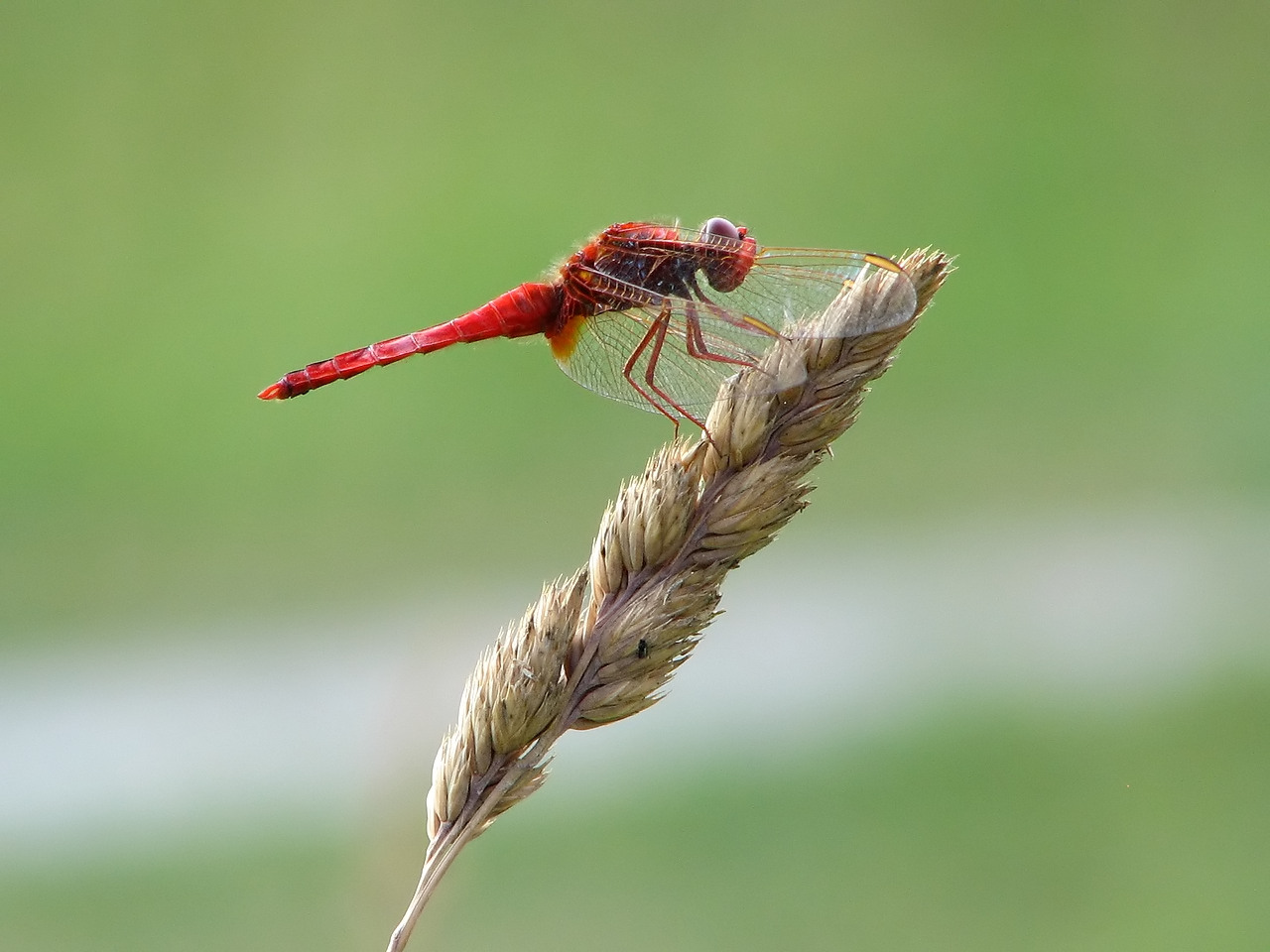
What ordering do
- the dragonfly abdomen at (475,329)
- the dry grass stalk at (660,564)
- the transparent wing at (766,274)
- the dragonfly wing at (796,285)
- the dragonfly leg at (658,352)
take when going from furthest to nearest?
the dragonfly abdomen at (475,329) < the dragonfly leg at (658,352) < the transparent wing at (766,274) < the dragonfly wing at (796,285) < the dry grass stalk at (660,564)

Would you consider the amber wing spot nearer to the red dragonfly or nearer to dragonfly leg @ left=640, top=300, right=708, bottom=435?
the red dragonfly

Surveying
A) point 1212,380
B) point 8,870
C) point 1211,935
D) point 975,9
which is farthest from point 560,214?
point 1211,935

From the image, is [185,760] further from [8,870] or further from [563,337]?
[563,337]

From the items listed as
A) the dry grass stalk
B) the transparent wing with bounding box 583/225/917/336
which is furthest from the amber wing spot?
the dry grass stalk

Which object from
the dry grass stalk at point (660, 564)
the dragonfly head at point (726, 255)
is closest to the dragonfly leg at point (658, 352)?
the dragonfly head at point (726, 255)

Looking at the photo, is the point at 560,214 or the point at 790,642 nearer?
the point at 790,642

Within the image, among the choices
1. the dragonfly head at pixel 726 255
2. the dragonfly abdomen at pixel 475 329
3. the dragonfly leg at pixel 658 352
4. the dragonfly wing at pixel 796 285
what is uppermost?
the dragonfly abdomen at pixel 475 329

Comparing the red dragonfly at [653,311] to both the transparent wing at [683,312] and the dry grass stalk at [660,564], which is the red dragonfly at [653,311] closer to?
the transparent wing at [683,312]
